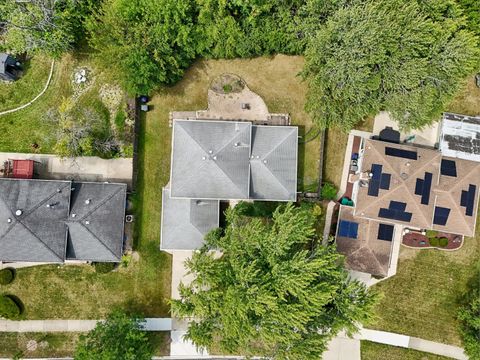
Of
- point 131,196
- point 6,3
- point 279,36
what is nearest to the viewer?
A: point 6,3

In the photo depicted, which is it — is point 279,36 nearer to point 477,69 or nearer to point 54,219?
point 477,69

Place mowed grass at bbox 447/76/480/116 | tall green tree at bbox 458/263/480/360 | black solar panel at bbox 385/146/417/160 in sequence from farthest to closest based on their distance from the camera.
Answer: mowed grass at bbox 447/76/480/116 → black solar panel at bbox 385/146/417/160 → tall green tree at bbox 458/263/480/360

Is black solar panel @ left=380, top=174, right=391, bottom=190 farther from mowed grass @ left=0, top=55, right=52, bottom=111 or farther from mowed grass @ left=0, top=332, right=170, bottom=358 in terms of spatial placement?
mowed grass @ left=0, top=55, right=52, bottom=111

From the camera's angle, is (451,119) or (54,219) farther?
(451,119)

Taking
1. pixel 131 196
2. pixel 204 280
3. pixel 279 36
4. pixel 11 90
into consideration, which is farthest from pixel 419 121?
pixel 11 90

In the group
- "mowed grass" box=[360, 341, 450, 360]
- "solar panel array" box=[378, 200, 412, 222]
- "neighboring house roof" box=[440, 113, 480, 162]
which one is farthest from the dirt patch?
"mowed grass" box=[360, 341, 450, 360]

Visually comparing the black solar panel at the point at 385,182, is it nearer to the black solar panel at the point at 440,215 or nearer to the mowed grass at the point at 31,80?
the black solar panel at the point at 440,215
